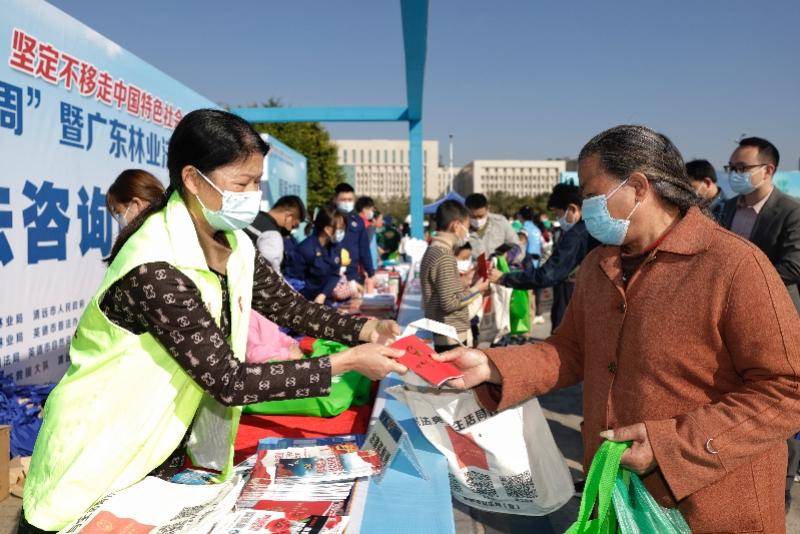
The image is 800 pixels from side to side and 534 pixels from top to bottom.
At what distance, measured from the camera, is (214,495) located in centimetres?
150

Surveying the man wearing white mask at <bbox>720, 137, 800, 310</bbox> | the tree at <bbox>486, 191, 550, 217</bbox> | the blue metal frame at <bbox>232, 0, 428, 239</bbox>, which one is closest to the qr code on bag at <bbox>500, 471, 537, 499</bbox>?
the man wearing white mask at <bbox>720, 137, 800, 310</bbox>

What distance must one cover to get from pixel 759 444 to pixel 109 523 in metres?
1.36

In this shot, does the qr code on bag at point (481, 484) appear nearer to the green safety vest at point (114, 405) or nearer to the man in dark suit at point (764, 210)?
the green safety vest at point (114, 405)

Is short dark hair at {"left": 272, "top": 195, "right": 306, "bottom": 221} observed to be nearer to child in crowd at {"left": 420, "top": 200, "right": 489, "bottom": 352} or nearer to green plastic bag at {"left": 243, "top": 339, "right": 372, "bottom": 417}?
child in crowd at {"left": 420, "top": 200, "right": 489, "bottom": 352}

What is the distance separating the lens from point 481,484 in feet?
5.82

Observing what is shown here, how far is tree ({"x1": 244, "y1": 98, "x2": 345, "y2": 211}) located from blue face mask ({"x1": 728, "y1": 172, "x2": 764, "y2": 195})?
2799cm

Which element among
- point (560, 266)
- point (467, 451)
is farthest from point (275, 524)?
point (560, 266)

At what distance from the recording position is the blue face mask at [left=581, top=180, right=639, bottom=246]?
1.52m

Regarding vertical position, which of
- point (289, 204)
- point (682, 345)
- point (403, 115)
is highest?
point (403, 115)

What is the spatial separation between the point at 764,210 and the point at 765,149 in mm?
460

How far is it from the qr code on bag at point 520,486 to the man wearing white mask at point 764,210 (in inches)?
105

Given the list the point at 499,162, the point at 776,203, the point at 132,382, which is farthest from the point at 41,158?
the point at 499,162

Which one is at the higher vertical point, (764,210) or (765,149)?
(765,149)

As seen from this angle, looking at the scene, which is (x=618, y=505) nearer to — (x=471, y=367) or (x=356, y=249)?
(x=471, y=367)
